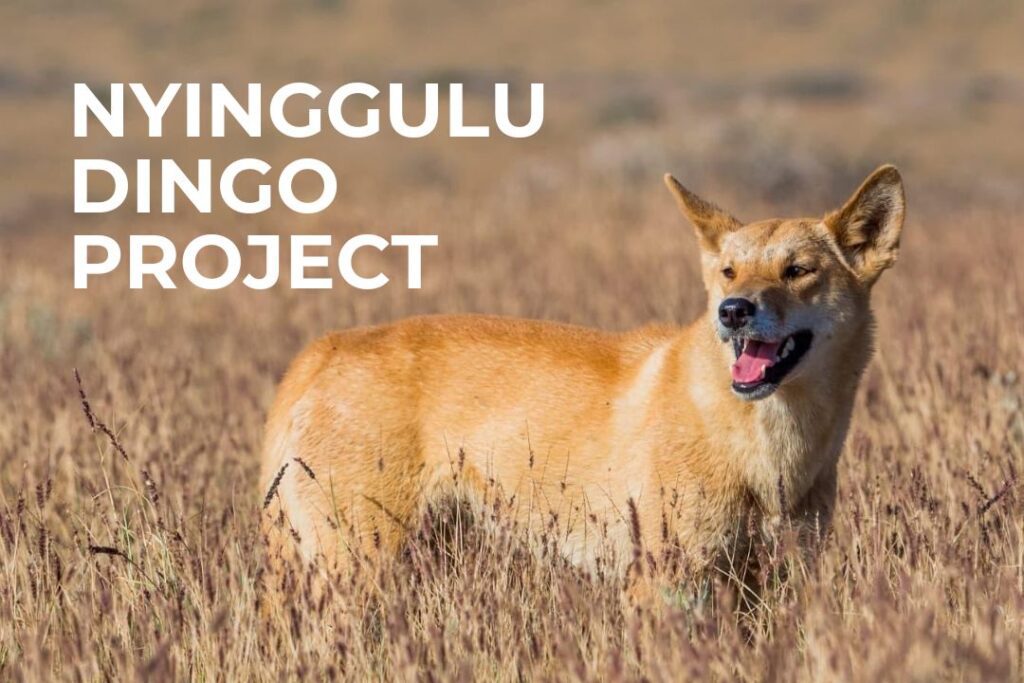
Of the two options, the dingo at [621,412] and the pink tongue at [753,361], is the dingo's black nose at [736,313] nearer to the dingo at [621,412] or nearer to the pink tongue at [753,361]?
the dingo at [621,412]

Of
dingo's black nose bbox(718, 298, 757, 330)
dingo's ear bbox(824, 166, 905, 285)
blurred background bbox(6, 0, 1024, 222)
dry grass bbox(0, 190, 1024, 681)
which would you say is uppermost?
blurred background bbox(6, 0, 1024, 222)

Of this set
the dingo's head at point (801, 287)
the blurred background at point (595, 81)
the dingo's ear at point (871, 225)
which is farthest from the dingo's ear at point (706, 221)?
the blurred background at point (595, 81)

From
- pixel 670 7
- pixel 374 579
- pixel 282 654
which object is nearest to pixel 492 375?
pixel 374 579

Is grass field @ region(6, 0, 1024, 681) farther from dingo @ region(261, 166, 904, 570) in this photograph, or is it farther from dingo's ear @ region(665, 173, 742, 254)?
dingo's ear @ region(665, 173, 742, 254)

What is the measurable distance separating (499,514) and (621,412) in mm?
526

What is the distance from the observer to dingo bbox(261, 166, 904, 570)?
174 inches

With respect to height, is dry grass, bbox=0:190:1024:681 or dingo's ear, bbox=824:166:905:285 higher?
dingo's ear, bbox=824:166:905:285

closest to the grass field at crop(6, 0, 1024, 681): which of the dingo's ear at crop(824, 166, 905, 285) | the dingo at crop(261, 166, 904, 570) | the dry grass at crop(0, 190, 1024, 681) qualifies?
the dry grass at crop(0, 190, 1024, 681)

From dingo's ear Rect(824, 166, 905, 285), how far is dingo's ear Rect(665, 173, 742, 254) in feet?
1.20

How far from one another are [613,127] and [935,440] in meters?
31.0

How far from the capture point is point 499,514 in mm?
4543

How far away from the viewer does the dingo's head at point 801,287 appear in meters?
4.41

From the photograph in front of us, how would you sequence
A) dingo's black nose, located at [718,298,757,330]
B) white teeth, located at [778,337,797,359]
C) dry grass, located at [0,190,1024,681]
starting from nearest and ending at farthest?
dry grass, located at [0,190,1024,681]
dingo's black nose, located at [718,298,757,330]
white teeth, located at [778,337,797,359]

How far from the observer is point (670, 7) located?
71500 millimetres
